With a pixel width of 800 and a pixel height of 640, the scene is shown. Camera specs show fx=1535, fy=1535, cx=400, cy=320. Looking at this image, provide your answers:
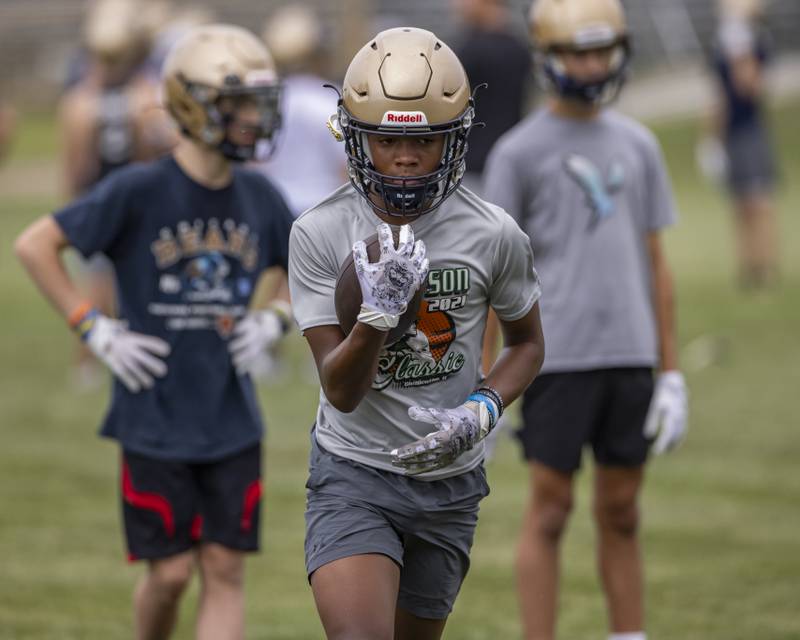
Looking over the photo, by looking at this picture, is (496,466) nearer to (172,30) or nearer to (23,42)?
(172,30)

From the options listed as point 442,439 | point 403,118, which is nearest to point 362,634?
point 442,439

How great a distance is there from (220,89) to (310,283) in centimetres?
147

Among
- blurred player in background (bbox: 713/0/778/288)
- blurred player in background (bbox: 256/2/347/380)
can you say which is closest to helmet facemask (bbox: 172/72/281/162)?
blurred player in background (bbox: 256/2/347/380)

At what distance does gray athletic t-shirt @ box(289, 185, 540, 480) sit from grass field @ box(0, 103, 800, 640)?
2.17 meters

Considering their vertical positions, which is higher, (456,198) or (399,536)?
(456,198)

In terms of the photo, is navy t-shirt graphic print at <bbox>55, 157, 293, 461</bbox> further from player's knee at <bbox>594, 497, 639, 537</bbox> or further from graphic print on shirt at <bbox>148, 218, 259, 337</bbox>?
player's knee at <bbox>594, 497, 639, 537</bbox>

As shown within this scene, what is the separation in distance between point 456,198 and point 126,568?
361cm

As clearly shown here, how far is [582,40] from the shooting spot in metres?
5.55

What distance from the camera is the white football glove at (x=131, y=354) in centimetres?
522

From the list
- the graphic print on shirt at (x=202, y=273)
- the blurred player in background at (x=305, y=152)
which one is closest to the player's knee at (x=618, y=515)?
the graphic print on shirt at (x=202, y=273)

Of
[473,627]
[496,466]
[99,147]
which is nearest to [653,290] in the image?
[473,627]

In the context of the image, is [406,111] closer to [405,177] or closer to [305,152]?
[405,177]

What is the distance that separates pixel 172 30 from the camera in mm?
14531

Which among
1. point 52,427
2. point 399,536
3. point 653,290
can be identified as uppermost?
point 653,290
